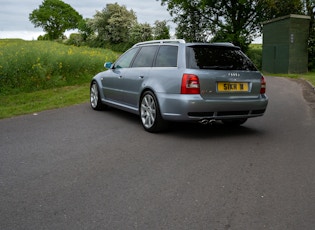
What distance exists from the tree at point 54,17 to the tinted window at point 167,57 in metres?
87.2

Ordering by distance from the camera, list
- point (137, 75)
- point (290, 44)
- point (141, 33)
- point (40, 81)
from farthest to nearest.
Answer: point (141, 33) < point (290, 44) < point (40, 81) < point (137, 75)

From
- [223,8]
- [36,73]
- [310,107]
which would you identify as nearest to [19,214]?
[310,107]

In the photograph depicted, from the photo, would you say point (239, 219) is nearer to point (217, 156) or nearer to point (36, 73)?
point (217, 156)

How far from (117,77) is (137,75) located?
1.01 metres

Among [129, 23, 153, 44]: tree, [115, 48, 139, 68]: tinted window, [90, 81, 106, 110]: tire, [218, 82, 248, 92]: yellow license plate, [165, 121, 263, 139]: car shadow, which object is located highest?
[129, 23, 153, 44]: tree

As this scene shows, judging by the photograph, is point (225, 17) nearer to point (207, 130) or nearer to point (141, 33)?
point (141, 33)

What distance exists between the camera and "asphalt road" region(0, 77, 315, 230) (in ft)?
11.1

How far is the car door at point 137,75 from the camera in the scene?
7598mm

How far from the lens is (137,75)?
25.4ft

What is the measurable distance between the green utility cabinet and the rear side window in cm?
2224

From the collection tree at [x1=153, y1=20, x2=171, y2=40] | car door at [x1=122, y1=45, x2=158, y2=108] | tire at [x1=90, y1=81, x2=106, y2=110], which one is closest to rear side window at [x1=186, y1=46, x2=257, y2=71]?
car door at [x1=122, y1=45, x2=158, y2=108]

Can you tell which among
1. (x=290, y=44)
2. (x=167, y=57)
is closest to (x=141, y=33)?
(x=290, y=44)

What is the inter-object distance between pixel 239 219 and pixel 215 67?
372 cm

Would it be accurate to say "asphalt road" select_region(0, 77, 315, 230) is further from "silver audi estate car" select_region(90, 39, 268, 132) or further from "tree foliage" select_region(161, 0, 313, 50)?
"tree foliage" select_region(161, 0, 313, 50)
